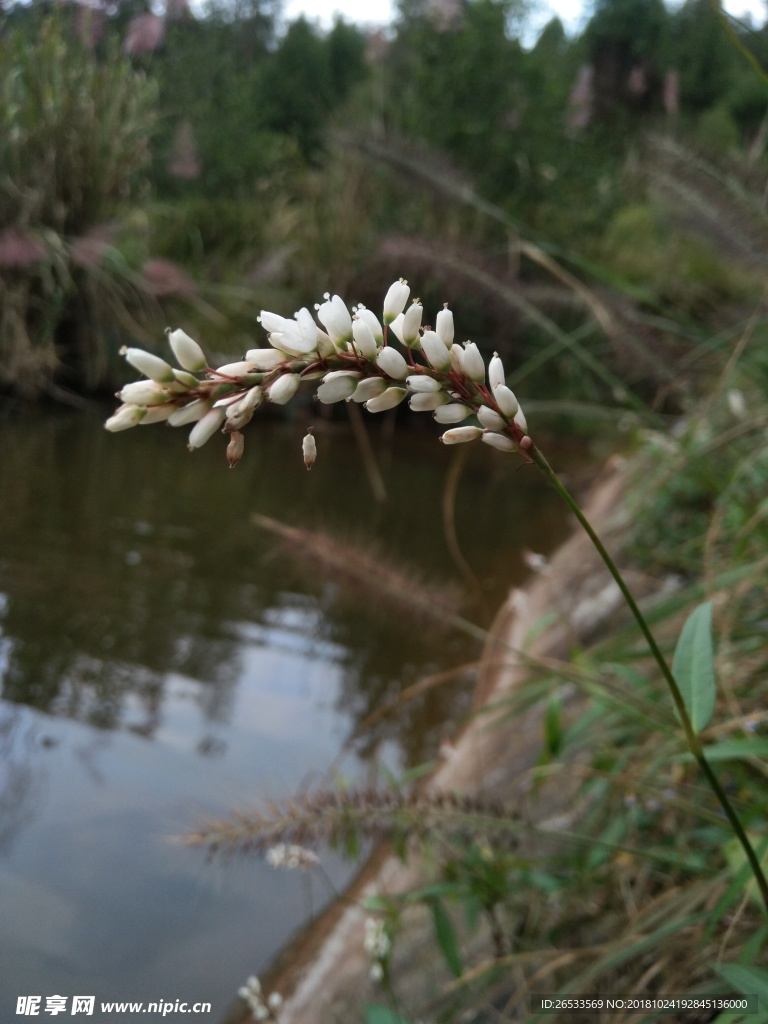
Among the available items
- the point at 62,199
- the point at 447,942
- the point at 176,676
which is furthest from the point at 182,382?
the point at 62,199

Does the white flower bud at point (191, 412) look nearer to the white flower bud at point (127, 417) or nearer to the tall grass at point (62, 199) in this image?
the white flower bud at point (127, 417)

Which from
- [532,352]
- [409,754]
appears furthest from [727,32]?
[532,352]

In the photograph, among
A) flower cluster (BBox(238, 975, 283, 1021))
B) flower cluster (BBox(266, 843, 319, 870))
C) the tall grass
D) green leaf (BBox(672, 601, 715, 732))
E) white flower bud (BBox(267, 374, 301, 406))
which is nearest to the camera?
white flower bud (BBox(267, 374, 301, 406))

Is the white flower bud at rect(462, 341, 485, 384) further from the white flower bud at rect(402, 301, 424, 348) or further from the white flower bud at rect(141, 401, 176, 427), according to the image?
the white flower bud at rect(141, 401, 176, 427)

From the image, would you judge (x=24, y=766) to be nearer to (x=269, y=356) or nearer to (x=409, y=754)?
(x=409, y=754)

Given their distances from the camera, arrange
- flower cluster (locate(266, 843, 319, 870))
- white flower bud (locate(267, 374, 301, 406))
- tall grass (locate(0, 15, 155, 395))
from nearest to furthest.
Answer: white flower bud (locate(267, 374, 301, 406))
flower cluster (locate(266, 843, 319, 870))
tall grass (locate(0, 15, 155, 395))

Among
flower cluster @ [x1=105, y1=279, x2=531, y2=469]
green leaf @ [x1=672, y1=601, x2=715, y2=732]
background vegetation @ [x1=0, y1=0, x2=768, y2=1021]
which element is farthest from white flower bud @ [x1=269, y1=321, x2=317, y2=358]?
background vegetation @ [x1=0, y1=0, x2=768, y2=1021]

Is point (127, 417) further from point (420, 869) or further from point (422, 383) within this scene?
point (420, 869)
